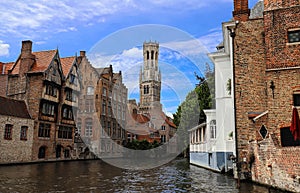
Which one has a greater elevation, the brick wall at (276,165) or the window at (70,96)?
the window at (70,96)

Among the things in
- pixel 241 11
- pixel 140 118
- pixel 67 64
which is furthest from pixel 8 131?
pixel 140 118

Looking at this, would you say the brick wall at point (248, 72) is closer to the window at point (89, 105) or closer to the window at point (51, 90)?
the window at point (51, 90)

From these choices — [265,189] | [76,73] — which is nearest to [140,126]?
[76,73]

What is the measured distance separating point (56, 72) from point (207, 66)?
21.4 meters

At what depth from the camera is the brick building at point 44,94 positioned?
34438 millimetres

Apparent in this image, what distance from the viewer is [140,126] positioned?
66125 mm

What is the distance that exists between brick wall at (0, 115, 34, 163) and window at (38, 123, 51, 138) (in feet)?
5.66

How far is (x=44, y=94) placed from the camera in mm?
35062

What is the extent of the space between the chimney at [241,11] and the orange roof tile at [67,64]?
1064 inches

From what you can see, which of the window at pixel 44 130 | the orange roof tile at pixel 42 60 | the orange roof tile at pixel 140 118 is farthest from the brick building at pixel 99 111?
the orange roof tile at pixel 140 118

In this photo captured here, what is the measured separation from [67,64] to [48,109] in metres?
8.21

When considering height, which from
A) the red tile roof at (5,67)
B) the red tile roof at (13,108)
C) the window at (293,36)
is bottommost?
the red tile roof at (13,108)

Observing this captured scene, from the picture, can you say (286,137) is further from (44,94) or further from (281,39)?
(44,94)

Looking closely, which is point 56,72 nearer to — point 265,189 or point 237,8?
point 237,8
